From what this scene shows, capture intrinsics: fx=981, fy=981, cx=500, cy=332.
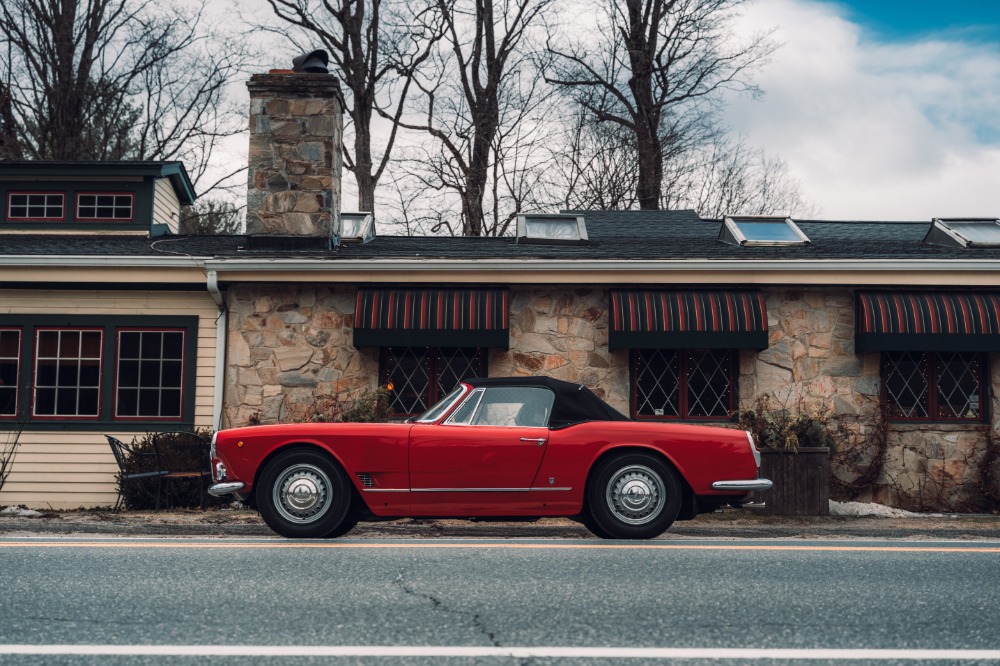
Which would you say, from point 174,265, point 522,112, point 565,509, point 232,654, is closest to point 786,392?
point 565,509

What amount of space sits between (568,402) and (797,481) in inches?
179

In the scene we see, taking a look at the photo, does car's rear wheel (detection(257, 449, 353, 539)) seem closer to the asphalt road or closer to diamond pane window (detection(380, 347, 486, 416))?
the asphalt road

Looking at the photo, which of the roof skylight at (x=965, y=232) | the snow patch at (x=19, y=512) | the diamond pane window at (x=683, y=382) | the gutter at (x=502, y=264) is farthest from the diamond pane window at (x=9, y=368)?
the roof skylight at (x=965, y=232)

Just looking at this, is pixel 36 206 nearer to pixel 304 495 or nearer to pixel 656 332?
pixel 656 332

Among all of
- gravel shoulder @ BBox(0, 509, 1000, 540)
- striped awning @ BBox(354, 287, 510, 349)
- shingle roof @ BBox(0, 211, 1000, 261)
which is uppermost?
shingle roof @ BBox(0, 211, 1000, 261)

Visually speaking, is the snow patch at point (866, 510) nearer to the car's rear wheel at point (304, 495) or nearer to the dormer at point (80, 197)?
the car's rear wheel at point (304, 495)

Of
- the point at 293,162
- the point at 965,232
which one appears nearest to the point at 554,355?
the point at 293,162

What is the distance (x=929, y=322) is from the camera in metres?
12.4

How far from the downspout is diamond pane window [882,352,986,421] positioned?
28.4 ft

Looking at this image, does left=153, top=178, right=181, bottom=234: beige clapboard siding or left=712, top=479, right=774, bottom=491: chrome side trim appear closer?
left=712, top=479, right=774, bottom=491: chrome side trim

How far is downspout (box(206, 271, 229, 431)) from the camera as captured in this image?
1279 centimetres

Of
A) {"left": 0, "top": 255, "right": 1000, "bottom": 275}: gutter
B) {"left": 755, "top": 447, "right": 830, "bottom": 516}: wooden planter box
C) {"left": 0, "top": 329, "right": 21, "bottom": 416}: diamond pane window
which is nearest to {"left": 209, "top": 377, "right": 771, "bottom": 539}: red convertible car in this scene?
{"left": 755, "top": 447, "right": 830, "bottom": 516}: wooden planter box

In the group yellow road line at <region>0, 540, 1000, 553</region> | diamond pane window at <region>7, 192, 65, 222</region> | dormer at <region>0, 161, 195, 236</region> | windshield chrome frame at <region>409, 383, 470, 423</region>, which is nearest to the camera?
yellow road line at <region>0, 540, 1000, 553</region>

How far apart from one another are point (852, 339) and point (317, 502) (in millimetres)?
8168
